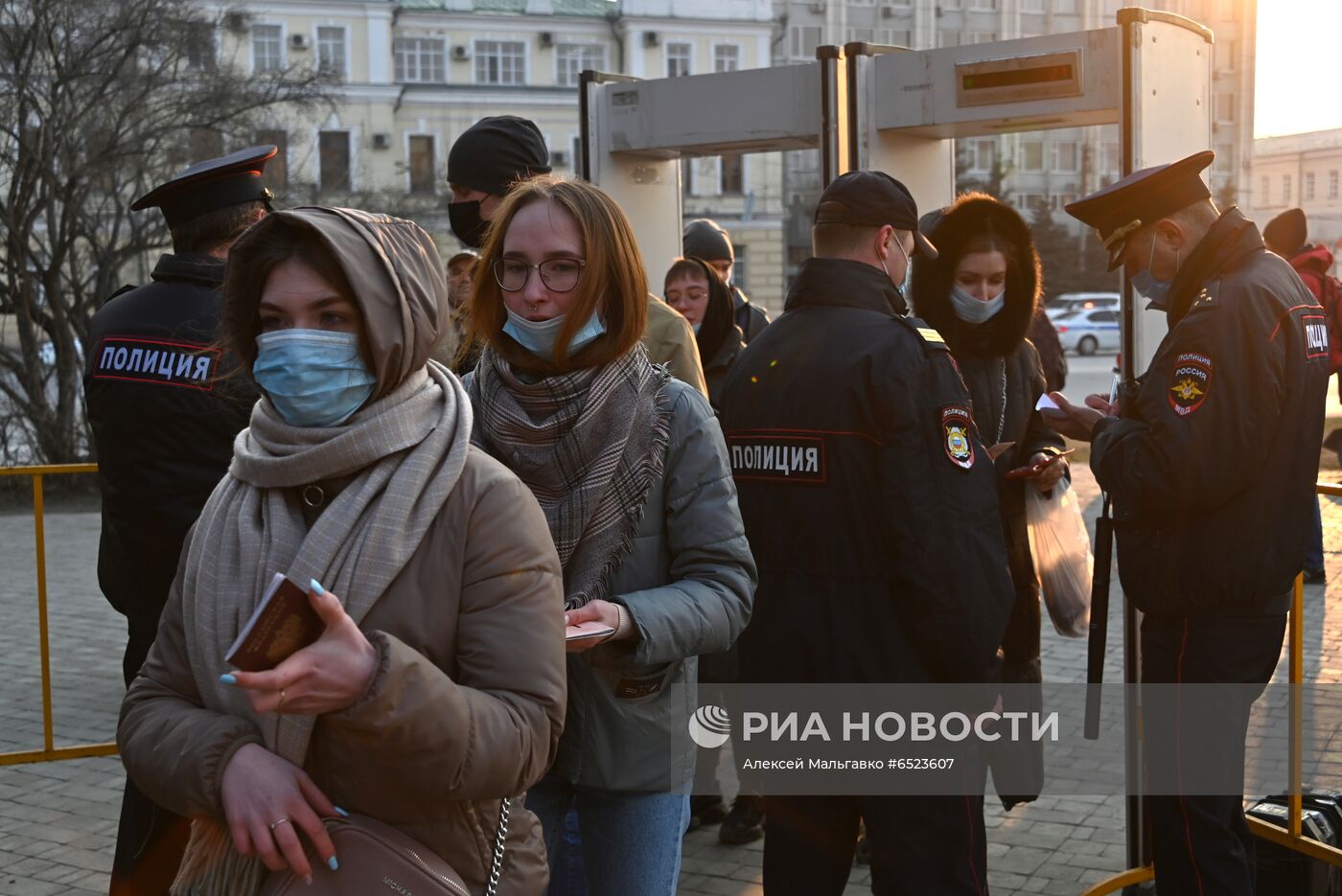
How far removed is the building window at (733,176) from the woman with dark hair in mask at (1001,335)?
177ft

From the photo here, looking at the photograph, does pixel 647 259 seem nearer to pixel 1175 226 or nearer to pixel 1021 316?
pixel 1021 316

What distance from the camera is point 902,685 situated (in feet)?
11.9

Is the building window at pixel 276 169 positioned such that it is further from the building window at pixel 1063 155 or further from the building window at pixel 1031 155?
the building window at pixel 1063 155

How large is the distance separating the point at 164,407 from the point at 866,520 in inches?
70.2

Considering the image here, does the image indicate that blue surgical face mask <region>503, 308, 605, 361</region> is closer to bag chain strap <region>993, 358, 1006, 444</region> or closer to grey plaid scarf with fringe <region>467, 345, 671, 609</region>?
grey plaid scarf with fringe <region>467, 345, 671, 609</region>

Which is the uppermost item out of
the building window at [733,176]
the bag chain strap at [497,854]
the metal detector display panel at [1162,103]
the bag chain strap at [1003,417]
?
the building window at [733,176]

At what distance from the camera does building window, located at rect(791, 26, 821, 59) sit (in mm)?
73500

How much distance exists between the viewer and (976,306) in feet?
15.9

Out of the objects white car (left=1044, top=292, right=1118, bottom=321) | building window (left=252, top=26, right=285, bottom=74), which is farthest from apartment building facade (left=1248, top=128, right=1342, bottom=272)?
building window (left=252, top=26, right=285, bottom=74)

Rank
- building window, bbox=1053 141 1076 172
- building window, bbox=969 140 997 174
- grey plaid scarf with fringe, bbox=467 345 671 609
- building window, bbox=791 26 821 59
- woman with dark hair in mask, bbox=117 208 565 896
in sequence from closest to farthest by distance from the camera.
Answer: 1. woman with dark hair in mask, bbox=117 208 565 896
2. grey plaid scarf with fringe, bbox=467 345 671 609
3. building window, bbox=969 140 997 174
4. building window, bbox=791 26 821 59
5. building window, bbox=1053 141 1076 172

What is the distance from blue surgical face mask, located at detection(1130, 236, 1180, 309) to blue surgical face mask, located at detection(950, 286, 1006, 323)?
696 mm

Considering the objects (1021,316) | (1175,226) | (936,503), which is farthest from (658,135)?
(936,503)

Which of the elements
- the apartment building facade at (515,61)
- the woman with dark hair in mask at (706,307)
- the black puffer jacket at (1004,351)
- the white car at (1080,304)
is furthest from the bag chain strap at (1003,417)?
the apartment building facade at (515,61)

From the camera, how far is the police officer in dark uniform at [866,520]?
350 cm
